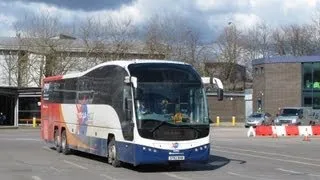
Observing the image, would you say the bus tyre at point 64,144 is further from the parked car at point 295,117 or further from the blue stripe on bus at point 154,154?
the parked car at point 295,117

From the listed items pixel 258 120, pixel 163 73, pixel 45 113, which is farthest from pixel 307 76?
pixel 163 73

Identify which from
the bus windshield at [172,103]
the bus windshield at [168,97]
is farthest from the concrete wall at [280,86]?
the bus windshield at [172,103]

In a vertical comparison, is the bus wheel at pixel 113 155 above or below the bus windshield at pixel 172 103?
below

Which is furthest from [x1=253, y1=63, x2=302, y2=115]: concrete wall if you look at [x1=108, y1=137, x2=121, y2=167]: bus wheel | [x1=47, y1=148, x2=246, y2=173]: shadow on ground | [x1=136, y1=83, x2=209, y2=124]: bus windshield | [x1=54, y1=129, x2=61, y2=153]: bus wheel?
[x1=136, y1=83, x2=209, y2=124]: bus windshield

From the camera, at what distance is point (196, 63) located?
88.5 meters

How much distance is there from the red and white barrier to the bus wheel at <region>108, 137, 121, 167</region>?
25.7 m

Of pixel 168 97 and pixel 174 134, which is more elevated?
pixel 168 97

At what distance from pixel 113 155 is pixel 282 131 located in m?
27.3

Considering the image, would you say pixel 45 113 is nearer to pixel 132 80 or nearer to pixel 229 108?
pixel 132 80

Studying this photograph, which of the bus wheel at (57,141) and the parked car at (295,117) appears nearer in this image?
the bus wheel at (57,141)

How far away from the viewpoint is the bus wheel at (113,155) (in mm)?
19438

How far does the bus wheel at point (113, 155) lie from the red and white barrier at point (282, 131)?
2574 cm

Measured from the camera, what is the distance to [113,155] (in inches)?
774

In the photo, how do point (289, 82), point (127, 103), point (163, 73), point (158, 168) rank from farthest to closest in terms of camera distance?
point (289, 82) → point (158, 168) → point (163, 73) → point (127, 103)
